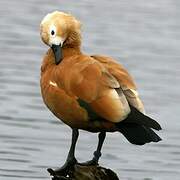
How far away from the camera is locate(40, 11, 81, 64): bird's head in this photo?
909cm

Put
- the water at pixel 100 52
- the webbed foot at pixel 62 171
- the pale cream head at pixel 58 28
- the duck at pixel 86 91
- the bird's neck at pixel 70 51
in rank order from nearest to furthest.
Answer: the duck at pixel 86 91 < the webbed foot at pixel 62 171 < the pale cream head at pixel 58 28 < the bird's neck at pixel 70 51 < the water at pixel 100 52

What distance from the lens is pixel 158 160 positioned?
40.1 ft

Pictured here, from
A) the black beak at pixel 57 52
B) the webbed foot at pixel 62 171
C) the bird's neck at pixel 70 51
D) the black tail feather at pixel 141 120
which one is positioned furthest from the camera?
the bird's neck at pixel 70 51

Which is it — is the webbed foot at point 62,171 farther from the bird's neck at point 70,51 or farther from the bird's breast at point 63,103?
the bird's neck at point 70,51

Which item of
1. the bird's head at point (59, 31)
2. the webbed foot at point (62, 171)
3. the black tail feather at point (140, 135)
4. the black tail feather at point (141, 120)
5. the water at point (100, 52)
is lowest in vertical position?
the water at point (100, 52)

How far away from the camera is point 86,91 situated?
8828mm

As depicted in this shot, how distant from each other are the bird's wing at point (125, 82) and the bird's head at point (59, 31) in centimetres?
36

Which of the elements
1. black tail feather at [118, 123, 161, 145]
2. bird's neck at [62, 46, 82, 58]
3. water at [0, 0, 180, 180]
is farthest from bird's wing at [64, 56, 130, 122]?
water at [0, 0, 180, 180]

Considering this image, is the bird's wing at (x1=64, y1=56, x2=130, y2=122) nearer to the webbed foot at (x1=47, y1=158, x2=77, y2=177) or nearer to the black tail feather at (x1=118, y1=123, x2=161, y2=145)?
the black tail feather at (x1=118, y1=123, x2=161, y2=145)

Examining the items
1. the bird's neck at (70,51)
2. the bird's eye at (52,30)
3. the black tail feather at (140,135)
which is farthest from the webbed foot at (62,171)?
the bird's eye at (52,30)

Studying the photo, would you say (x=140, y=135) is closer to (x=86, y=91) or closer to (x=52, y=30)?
(x=86, y=91)

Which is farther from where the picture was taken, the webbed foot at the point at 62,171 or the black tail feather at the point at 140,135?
the webbed foot at the point at 62,171

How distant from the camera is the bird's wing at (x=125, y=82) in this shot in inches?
340

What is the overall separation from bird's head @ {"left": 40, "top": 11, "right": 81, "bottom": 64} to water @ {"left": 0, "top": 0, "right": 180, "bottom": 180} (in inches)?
81.2
